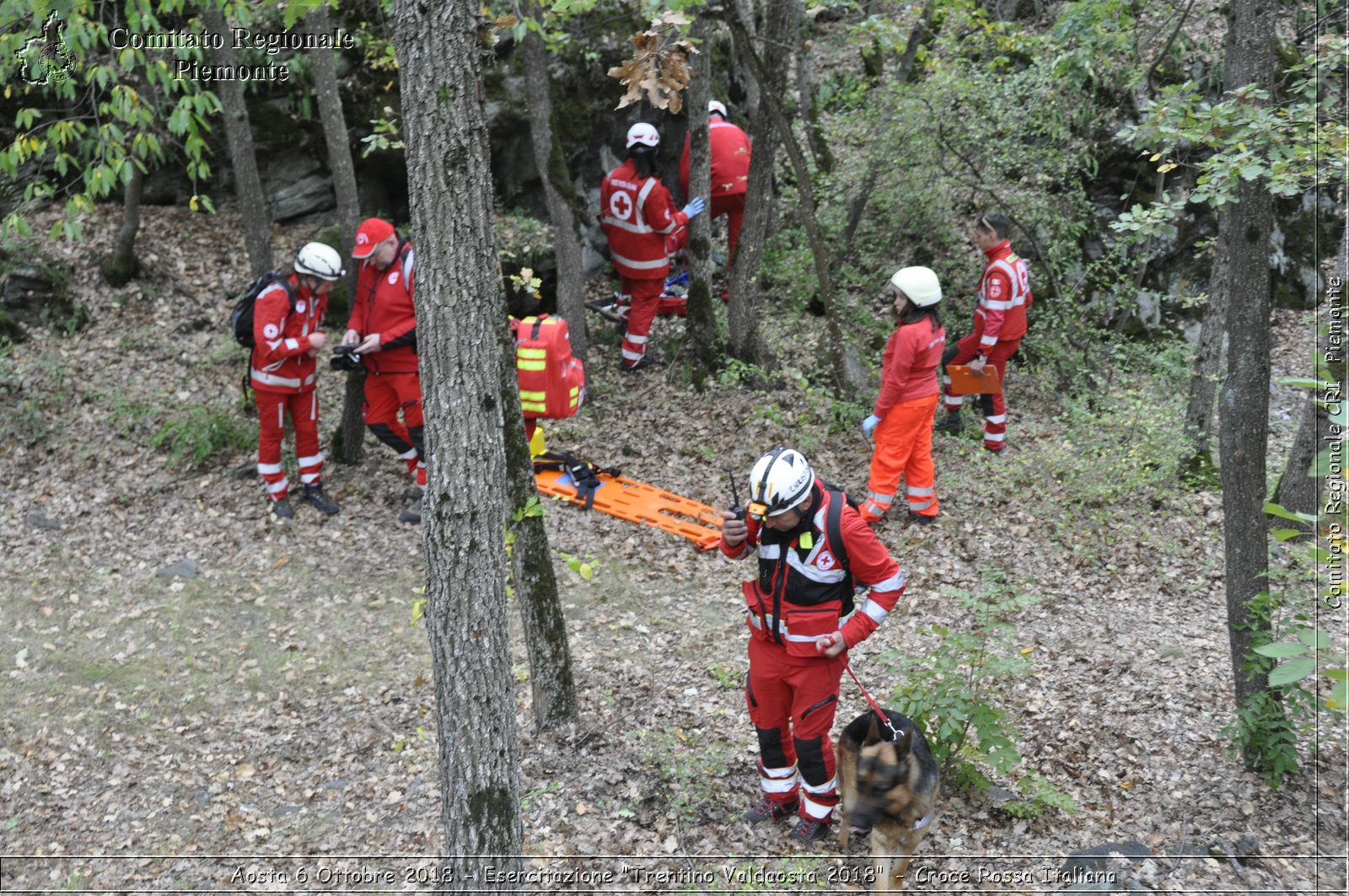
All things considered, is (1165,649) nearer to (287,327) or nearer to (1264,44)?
(1264,44)

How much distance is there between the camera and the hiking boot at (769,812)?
207 inches

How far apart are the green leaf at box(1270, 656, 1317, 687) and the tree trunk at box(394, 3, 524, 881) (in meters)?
2.84

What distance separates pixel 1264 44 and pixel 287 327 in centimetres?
718

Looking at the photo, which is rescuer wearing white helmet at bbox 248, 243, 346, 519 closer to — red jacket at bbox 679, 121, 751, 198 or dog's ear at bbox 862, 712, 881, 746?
red jacket at bbox 679, 121, 751, 198

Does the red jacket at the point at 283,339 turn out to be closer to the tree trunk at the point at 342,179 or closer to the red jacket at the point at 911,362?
the tree trunk at the point at 342,179

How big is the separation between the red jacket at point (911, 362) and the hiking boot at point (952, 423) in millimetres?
2010

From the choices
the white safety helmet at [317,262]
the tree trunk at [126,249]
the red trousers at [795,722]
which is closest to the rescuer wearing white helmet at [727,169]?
the white safety helmet at [317,262]

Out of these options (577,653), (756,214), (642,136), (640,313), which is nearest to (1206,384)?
(756,214)

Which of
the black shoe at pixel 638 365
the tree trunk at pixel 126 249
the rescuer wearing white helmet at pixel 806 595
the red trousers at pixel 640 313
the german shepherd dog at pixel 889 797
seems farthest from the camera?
the black shoe at pixel 638 365

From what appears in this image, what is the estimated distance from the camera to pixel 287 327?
811 centimetres

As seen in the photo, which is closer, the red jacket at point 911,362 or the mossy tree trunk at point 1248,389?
the mossy tree trunk at point 1248,389

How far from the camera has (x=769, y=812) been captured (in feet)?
17.4

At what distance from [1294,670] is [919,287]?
511 cm

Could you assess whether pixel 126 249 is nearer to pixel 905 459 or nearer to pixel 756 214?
pixel 756 214
